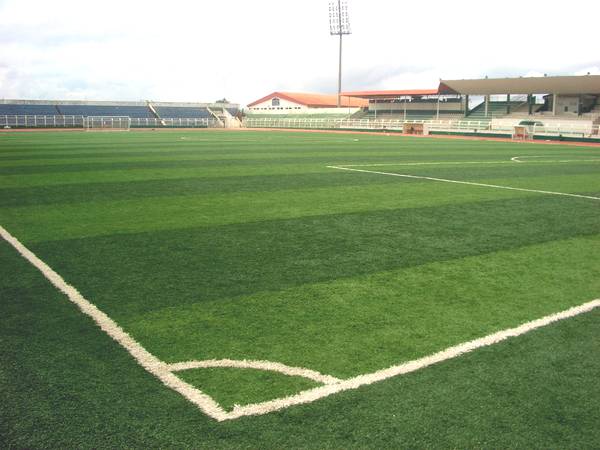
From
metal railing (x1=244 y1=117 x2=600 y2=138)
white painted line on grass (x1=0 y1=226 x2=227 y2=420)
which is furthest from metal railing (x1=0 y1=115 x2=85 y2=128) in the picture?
white painted line on grass (x1=0 y1=226 x2=227 y2=420)

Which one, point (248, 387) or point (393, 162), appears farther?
point (393, 162)

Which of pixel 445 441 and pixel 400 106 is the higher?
pixel 400 106

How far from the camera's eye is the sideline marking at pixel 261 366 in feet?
9.77

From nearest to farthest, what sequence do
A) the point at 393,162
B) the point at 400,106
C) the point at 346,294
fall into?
the point at 346,294 → the point at 393,162 → the point at 400,106

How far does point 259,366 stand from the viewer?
3445mm

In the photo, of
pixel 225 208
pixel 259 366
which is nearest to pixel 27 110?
pixel 225 208

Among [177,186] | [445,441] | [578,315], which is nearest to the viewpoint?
[445,441]

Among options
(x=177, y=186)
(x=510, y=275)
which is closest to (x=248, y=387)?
(x=510, y=275)

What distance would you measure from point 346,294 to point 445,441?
2.15 meters

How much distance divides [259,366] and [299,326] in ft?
2.29

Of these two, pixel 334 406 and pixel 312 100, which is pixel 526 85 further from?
pixel 334 406

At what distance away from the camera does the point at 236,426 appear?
110 inches

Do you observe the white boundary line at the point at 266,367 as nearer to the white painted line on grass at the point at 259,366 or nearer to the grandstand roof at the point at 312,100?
the white painted line on grass at the point at 259,366

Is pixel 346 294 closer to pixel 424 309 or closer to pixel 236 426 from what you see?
pixel 424 309
